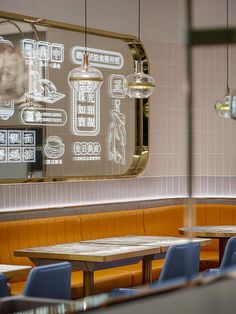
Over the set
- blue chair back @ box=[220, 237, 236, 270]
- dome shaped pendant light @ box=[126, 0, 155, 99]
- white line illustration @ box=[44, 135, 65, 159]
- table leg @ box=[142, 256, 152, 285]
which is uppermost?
dome shaped pendant light @ box=[126, 0, 155, 99]

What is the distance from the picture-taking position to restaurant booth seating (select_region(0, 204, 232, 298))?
7.76 meters

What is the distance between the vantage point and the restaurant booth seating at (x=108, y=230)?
7762 mm

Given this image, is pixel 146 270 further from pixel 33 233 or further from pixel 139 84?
pixel 139 84

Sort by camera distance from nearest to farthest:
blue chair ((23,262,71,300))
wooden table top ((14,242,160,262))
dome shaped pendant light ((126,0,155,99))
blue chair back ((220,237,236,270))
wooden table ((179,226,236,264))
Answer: blue chair ((23,262,71,300)), wooden table top ((14,242,160,262)), blue chair back ((220,237,236,270)), dome shaped pendant light ((126,0,155,99)), wooden table ((179,226,236,264))

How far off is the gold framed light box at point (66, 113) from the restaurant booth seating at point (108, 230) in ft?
1.62

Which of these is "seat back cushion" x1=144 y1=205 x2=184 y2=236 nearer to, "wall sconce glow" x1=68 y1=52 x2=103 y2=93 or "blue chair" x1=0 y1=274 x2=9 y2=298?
"wall sconce glow" x1=68 y1=52 x2=103 y2=93

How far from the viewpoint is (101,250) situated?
22.3ft

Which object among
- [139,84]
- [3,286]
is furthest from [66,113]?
[3,286]

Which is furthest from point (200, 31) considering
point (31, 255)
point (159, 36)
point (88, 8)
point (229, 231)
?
point (159, 36)

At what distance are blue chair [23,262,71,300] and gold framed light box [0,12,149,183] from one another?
2.58 meters

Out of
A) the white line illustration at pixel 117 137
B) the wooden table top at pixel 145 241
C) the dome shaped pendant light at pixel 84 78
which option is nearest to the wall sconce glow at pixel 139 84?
the dome shaped pendant light at pixel 84 78

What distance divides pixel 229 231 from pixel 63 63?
2.56m

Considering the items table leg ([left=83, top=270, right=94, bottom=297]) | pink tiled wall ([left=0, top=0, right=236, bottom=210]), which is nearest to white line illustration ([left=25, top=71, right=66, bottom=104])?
pink tiled wall ([left=0, top=0, right=236, bottom=210])

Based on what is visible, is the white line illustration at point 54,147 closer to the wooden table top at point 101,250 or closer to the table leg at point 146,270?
the wooden table top at point 101,250
